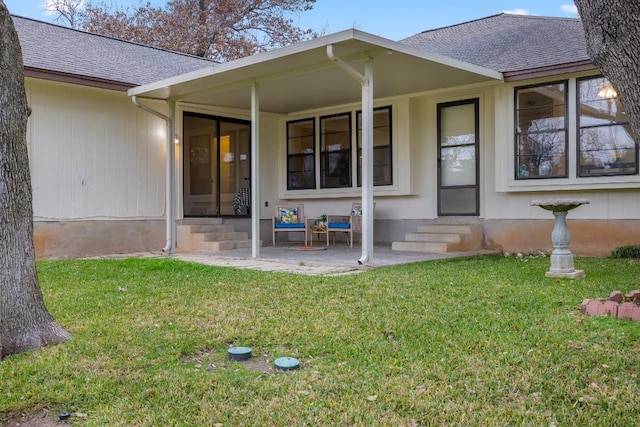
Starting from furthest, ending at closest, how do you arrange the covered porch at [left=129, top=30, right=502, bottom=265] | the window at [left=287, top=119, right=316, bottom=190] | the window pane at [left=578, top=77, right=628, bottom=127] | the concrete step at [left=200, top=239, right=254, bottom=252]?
the window at [left=287, top=119, right=316, bottom=190], the concrete step at [left=200, top=239, right=254, bottom=252], the window pane at [left=578, top=77, right=628, bottom=127], the covered porch at [left=129, top=30, right=502, bottom=265]

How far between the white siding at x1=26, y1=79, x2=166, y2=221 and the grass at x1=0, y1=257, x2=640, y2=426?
342cm

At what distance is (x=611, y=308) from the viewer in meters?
3.56

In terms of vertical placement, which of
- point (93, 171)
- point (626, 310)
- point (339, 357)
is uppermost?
point (93, 171)

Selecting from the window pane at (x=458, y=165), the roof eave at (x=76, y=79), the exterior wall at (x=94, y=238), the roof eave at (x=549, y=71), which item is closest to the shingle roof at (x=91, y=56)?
the roof eave at (x=76, y=79)

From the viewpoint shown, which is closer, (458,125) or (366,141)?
(366,141)

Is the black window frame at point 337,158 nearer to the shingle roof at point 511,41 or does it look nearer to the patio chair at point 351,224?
the patio chair at point 351,224

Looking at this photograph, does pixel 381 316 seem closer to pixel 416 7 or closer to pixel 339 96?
pixel 339 96

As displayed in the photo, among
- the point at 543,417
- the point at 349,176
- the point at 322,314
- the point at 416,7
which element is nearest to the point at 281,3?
the point at 416,7

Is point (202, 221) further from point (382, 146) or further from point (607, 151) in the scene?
point (607, 151)

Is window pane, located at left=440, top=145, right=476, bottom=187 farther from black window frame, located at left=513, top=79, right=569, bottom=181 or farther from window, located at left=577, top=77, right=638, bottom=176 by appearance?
window, located at left=577, top=77, right=638, bottom=176

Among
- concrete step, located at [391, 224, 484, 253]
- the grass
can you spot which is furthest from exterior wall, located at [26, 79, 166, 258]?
concrete step, located at [391, 224, 484, 253]

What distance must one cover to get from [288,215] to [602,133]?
195 inches

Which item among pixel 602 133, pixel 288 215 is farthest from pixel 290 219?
pixel 602 133

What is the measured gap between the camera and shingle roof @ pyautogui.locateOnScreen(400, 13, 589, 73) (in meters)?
7.69
